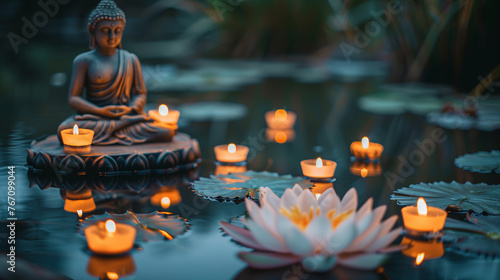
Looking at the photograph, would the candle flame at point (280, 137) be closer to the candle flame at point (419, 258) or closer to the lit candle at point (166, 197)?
the lit candle at point (166, 197)

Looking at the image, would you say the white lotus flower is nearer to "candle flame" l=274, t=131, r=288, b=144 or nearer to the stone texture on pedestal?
the stone texture on pedestal

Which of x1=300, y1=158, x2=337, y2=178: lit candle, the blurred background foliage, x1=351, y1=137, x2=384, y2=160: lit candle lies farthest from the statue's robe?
the blurred background foliage

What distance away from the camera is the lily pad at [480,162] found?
264 cm

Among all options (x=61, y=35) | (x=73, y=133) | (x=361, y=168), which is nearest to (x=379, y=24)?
(x=361, y=168)

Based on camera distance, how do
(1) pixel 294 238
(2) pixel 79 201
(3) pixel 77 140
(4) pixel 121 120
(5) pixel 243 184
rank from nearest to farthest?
(1) pixel 294 238 < (2) pixel 79 201 < (5) pixel 243 184 < (3) pixel 77 140 < (4) pixel 121 120

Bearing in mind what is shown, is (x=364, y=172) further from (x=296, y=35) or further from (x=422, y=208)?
(x=296, y=35)

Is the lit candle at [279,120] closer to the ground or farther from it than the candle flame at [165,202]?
farther from it

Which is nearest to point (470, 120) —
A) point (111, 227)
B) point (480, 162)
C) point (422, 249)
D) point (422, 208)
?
point (480, 162)

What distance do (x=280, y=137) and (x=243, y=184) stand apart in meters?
1.20

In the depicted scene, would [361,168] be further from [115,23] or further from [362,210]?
[115,23]

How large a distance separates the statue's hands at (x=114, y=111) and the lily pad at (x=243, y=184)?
0.59 meters

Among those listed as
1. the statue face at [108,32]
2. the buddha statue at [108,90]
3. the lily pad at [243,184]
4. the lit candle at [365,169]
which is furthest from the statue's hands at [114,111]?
the lit candle at [365,169]

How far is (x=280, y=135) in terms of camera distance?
3.54 m

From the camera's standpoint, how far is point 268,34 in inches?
263
